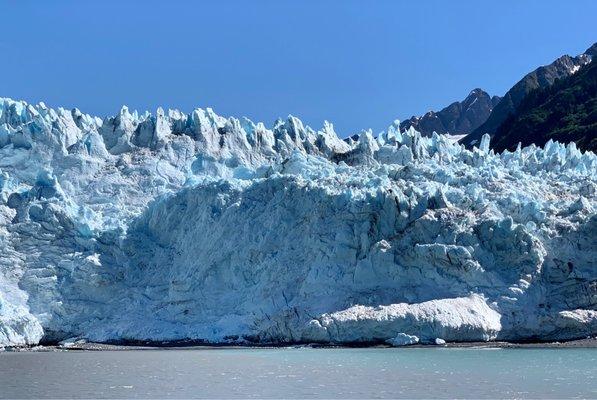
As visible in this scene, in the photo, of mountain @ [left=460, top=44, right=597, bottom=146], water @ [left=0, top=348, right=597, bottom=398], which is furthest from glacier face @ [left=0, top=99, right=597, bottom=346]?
mountain @ [left=460, top=44, right=597, bottom=146]

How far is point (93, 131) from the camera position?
57.3 meters

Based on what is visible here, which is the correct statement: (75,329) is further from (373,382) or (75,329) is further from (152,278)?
(373,382)

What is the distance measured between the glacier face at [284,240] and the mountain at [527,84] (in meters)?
79.1

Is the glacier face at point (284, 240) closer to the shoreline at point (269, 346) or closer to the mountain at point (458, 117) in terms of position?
the shoreline at point (269, 346)

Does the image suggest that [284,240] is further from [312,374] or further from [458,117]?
[458,117]

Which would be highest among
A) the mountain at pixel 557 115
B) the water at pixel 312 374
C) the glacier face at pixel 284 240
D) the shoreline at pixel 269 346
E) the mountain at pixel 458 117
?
the mountain at pixel 458 117

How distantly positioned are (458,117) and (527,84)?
19995mm

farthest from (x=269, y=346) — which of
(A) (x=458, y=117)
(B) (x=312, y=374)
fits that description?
(A) (x=458, y=117)

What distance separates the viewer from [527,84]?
13900 cm

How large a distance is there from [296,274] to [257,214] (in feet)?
16.1

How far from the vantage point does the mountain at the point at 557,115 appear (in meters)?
97.4

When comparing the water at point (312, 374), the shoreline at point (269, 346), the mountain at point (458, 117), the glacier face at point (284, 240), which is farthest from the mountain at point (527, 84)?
the water at point (312, 374)

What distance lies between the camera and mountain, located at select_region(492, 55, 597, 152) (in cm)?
9744

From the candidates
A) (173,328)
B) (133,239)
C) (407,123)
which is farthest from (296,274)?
(407,123)
